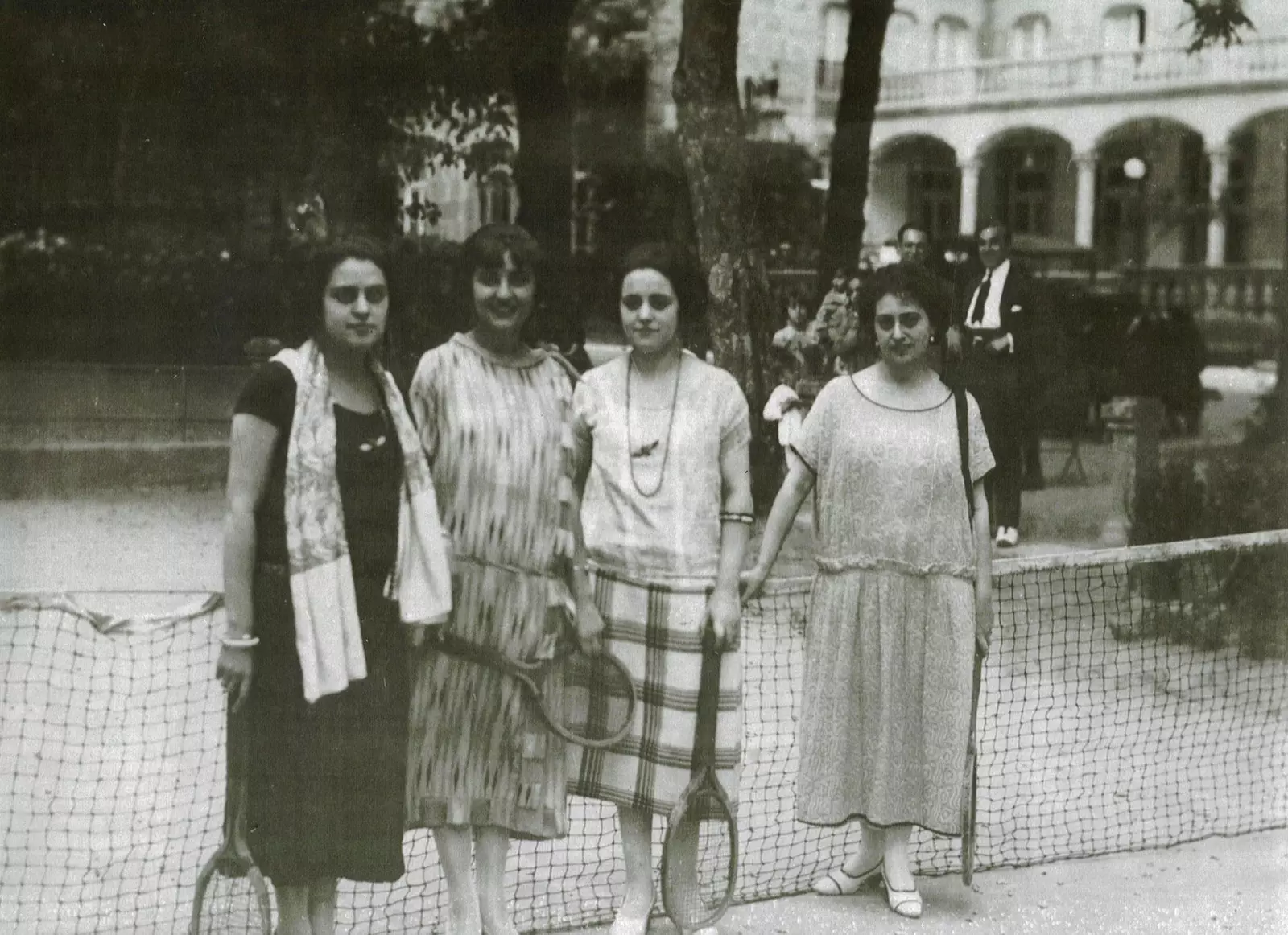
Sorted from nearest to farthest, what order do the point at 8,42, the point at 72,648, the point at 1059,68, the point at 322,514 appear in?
the point at 322,514
the point at 72,648
the point at 8,42
the point at 1059,68

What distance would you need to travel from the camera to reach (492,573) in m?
3.48

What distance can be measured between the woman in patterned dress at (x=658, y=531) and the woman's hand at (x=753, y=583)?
0.61 ft

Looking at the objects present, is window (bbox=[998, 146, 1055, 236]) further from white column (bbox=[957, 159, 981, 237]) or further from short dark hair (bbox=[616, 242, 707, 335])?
short dark hair (bbox=[616, 242, 707, 335])

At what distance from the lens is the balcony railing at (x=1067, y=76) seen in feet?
24.8

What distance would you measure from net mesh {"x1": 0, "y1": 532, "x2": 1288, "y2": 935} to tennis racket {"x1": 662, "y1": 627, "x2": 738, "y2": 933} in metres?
0.35

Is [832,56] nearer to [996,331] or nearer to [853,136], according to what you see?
[853,136]

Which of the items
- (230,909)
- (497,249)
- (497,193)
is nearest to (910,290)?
(497,249)

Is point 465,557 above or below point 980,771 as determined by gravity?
above

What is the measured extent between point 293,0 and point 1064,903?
5.97 meters

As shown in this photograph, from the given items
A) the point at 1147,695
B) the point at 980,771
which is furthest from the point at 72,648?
the point at 1147,695

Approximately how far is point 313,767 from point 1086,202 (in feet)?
26.1

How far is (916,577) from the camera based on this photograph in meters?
3.98

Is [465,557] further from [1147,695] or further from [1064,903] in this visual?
[1147,695]

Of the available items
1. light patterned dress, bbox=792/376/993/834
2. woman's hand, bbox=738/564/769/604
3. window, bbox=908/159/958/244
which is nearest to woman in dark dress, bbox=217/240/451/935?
woman's hand, bbox=738/564/769/604
